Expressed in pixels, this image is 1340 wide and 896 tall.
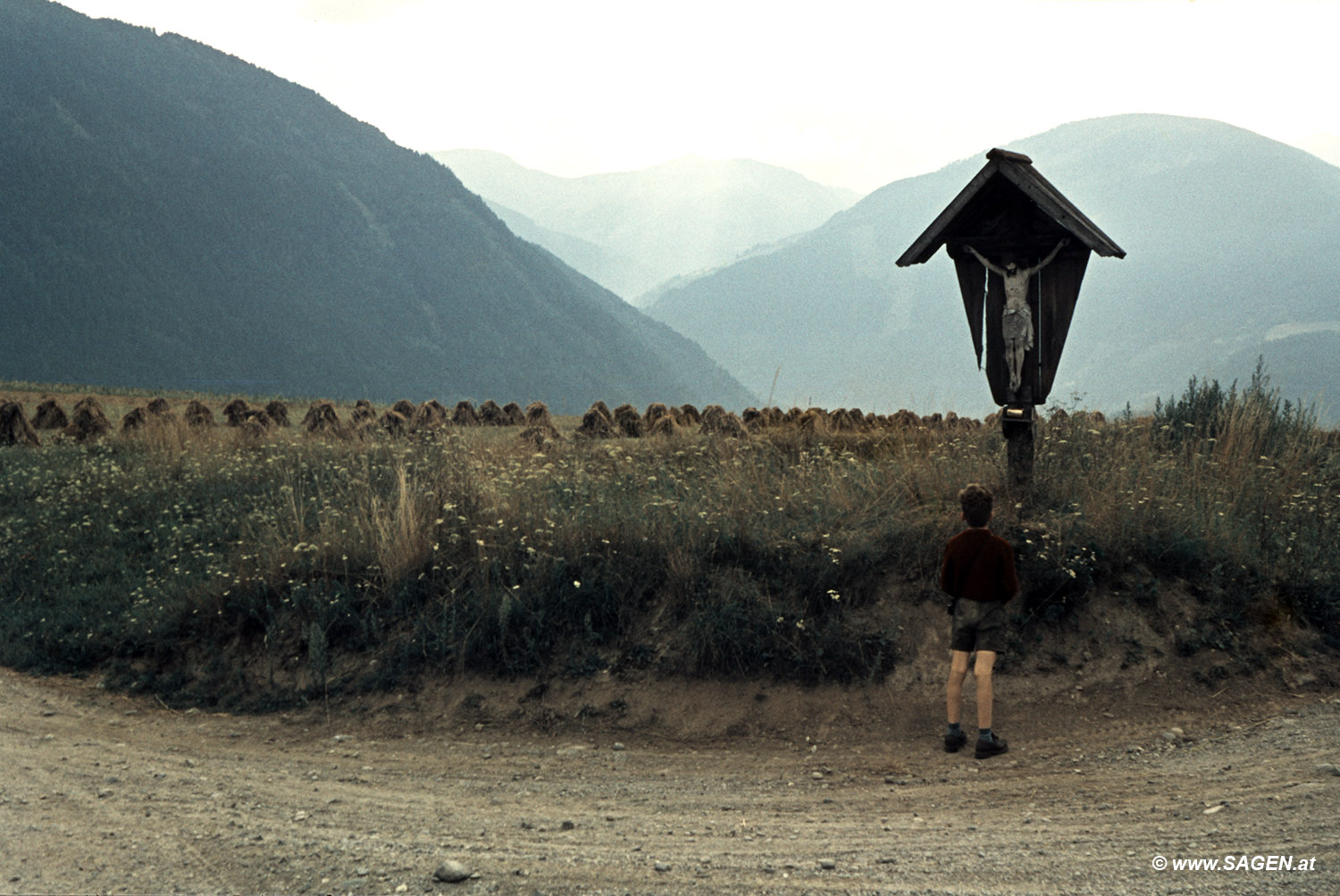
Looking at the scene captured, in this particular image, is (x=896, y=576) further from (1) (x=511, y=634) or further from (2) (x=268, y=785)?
(2) (x=268, y=785)

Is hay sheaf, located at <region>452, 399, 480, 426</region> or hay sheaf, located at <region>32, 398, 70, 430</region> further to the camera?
hay sheaf, located at <region>452, 399, 480, 426</region>

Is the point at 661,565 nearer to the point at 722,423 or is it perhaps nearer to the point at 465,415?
the point at 722,423

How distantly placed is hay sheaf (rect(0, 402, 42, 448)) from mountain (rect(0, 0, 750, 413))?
93.4 m

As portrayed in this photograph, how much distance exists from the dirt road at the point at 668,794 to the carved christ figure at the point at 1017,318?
2791 mm

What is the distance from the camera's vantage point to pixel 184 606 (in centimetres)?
805

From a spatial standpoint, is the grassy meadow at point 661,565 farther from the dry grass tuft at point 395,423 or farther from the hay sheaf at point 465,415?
the hay sheaf at point 465,415

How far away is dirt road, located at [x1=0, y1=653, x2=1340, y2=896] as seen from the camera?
13.5 feet

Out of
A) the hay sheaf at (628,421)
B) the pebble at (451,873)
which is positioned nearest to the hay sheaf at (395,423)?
the hay sheaf at (628,421)

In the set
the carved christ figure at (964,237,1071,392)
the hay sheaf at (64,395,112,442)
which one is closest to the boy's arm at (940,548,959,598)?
the carved christ figure at (964,237,1071,392)

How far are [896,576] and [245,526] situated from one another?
6705mm

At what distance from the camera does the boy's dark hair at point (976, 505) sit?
583 centimetres

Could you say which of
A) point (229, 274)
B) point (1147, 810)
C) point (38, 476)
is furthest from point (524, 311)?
point (1147, 810)

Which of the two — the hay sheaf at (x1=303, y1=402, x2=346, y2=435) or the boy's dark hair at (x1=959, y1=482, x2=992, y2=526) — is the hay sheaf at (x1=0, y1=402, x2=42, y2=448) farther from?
the boy's dark hair at (x1=959, y1=482, x2=992, y2=526)

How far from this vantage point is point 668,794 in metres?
5.27
